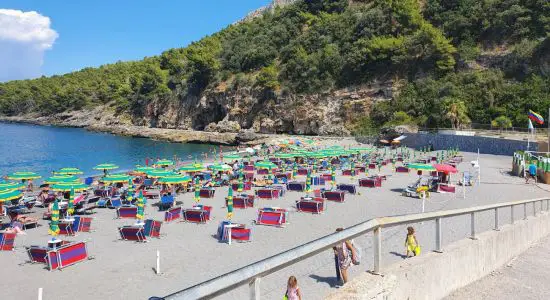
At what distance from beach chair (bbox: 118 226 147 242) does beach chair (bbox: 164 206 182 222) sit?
2595 millimetres

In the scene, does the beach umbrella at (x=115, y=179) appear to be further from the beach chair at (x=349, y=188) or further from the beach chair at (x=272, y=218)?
the beach chair at (x=349, y=188)

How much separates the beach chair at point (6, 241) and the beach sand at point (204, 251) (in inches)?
12.6

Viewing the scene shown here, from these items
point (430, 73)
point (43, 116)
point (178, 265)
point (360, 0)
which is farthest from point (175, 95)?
point (178, 265)

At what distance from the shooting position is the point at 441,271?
180 inches

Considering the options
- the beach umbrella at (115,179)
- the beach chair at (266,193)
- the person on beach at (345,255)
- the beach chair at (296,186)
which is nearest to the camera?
the person on beach at (345,255)

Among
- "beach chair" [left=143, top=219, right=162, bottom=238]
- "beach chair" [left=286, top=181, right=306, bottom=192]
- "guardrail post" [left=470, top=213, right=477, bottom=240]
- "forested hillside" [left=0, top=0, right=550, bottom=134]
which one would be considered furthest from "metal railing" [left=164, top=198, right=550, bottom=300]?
"forested hillside" [left=0, top=0, right=550, bottom=134]

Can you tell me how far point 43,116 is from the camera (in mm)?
130125

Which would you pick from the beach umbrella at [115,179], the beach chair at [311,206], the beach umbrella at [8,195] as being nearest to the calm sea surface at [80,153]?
the beach umbrella at [115,179]

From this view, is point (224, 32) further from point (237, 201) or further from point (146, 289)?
point (146, 289)

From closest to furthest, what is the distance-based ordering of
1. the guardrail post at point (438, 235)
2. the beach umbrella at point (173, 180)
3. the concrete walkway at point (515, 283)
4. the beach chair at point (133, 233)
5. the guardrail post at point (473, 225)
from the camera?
the guardrail post at point (438, 235) → the concrete walkway at point (515, 283) → the guardrail post at point (473, 225) → the beach chair at point (133, 233) → the beach umbrella at point (173, 180)

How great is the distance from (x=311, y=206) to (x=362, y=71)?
172 feet

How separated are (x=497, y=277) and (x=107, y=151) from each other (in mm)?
59379

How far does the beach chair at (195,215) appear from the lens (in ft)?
50.2

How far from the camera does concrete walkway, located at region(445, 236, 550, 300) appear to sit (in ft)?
17.3
